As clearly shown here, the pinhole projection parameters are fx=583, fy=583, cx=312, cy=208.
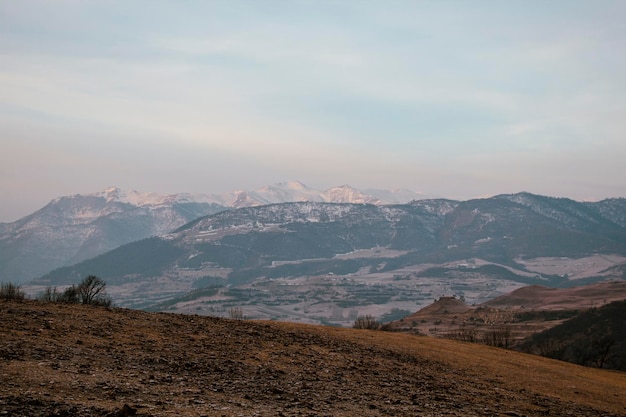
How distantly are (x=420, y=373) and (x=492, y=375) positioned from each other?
8.10 m

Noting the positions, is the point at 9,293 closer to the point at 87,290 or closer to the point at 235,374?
the point at 87,290

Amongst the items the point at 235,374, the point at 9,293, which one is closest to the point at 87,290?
the point at 9,293

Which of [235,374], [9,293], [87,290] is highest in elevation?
[9,293]

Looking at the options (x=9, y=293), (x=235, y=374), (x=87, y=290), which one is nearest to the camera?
(x=235, y=374)

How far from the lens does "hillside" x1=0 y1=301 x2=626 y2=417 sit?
23.6 m

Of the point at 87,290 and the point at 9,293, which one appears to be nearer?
the point at 9,293

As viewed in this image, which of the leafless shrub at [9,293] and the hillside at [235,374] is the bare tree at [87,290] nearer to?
the leafless shrub at [9,293]

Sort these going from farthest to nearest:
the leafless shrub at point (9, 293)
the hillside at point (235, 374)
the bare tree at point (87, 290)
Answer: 1. the bare tree at point (87, 290)
2. the leafless shrub at point (9, 293)
3. the hillside at point (235, 374)

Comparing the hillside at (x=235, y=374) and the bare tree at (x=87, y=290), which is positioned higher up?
the bare tree at (x=87, y=290)

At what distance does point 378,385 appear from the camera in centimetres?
3372

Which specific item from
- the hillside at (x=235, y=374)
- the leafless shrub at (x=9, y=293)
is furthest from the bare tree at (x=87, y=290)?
the hillside at (x=235, y=374)

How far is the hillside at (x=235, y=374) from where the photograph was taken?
77.5 feet

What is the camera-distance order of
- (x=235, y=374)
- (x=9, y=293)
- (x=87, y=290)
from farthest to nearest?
(x=87, y=290) → (x=9, y=293) → (x=235, y=374)

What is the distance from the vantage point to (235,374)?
30875mm
